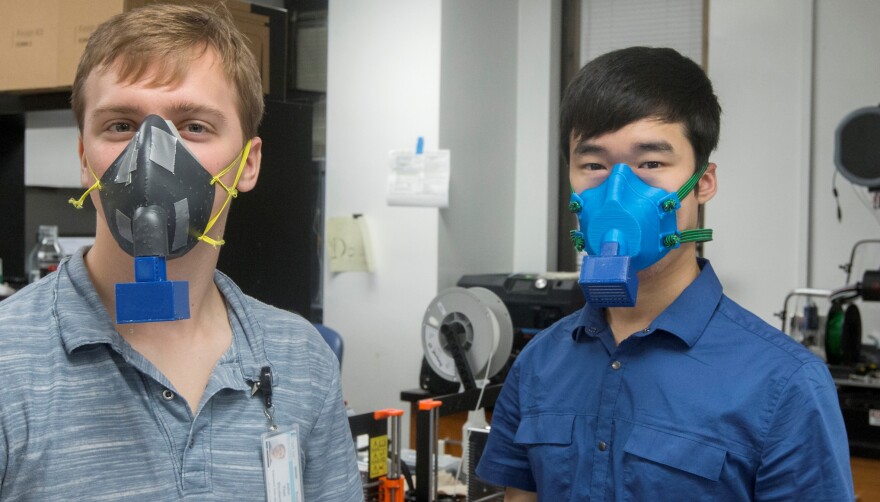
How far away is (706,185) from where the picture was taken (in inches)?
56.5

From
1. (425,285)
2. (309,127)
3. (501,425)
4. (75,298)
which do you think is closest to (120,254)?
(75,298)

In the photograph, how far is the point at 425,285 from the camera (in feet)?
13.7

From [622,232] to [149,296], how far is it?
2.22 ft

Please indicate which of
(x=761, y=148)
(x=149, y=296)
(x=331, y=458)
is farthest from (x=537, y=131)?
(x=149, y=296)

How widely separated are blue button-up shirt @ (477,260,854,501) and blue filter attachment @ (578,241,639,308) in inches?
4.6

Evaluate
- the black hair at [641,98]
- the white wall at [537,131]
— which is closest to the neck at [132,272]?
the black hair at [641,98]

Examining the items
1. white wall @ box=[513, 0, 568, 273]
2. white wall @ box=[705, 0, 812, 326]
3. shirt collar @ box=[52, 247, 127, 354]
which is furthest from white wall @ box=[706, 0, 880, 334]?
shirt collar @ box=[52, 247, 127, 354]

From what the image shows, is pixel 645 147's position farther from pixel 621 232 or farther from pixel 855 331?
pixel 855 331

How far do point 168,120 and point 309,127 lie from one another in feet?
5.61

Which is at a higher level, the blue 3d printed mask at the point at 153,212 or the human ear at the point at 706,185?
the human ear at the point at 706,185

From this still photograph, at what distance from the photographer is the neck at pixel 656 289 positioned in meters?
1.39

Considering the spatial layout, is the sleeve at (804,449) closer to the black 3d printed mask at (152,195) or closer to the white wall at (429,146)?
the black 3d printed mask at (152,195)

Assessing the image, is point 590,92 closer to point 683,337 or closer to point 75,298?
point 683,337

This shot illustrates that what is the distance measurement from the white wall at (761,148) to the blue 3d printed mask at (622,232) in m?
2.85
